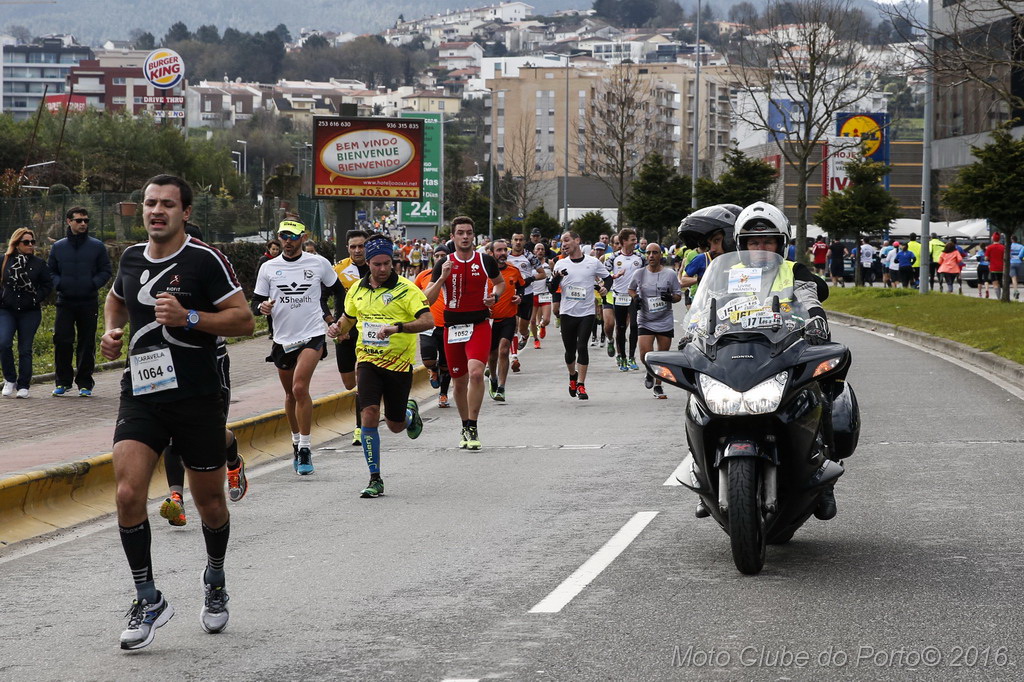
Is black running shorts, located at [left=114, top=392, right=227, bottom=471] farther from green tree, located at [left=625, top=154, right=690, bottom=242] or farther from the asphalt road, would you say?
green tree, located at [left=625, top=154, right=690, bottom=242]

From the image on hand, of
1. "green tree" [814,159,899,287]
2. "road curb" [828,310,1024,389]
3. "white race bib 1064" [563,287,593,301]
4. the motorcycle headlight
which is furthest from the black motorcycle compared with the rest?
"green tree" [814,159,899,287]

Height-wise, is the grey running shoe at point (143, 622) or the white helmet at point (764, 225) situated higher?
the white helmet at point (764, 225)

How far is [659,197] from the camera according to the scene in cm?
6203

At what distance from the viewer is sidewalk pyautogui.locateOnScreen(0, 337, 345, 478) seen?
36.0 ft

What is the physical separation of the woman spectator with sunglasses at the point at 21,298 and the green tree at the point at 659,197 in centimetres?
4782

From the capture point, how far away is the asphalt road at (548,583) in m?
5.61

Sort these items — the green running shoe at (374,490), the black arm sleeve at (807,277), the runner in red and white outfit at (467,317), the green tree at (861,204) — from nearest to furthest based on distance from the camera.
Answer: the black arm sleeve at (807,277)
the green running shoe at (374,490)
the runner in red and white outfit at (467,317)
the green tree at (861,204)

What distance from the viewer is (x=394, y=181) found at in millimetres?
30094

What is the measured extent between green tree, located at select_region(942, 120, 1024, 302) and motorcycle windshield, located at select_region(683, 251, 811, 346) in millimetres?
24830

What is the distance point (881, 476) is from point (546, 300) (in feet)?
49.9

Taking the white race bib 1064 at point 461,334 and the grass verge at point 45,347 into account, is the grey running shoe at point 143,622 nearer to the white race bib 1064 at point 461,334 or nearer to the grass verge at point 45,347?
the white race bib 1064 at point 461,334

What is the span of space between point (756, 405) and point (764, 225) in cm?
135

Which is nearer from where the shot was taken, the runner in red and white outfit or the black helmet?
the black helmet

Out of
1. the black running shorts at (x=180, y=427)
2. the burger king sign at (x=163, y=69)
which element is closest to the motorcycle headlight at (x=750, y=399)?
the black running shorts at (x=180, y=427)
